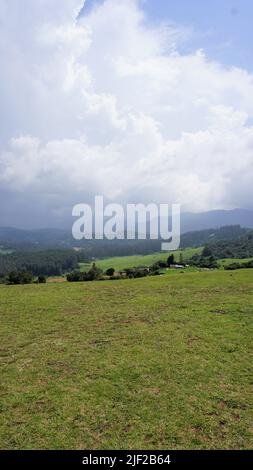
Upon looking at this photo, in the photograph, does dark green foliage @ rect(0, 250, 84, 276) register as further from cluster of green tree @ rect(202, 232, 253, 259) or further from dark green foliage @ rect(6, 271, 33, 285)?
dark green foliage @ rect(6, 271, 33, 285)

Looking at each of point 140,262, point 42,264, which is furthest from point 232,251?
point 42,264

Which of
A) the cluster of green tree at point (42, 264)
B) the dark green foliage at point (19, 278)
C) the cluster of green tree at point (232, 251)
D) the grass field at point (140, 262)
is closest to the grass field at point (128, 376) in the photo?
the dark green foliage at point (19, 278)

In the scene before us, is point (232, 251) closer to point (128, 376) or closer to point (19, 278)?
point (19, 278)

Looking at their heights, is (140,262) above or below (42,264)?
above

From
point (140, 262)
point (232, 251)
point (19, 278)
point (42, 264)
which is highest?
point (232, 251)

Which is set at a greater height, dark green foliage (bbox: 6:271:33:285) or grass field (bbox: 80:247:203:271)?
dark green foliage (bbox: 6:271:33:285)

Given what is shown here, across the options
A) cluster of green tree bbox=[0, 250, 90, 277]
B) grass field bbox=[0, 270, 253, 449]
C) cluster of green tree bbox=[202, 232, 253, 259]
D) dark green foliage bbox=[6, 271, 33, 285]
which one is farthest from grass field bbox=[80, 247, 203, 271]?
grass field bbox=[0, 270, 253, 449]

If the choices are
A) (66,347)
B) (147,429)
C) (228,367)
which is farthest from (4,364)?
(228,367)

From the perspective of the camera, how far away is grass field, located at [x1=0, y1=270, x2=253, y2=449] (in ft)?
20.1

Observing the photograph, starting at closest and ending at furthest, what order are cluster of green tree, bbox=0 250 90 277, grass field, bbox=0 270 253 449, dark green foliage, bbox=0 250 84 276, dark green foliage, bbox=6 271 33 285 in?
grass field, bbox=0 270 253 449
dark green foliage, bbox=6 271 33 285
dark green foliage, bbox=0 250 84 276
cluster of green tree, bbox=0 250 90 277

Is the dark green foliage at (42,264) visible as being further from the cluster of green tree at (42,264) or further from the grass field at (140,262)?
the grass field at (140,262)

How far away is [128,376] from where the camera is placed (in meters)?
8.39

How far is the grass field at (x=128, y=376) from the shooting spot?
6.13 m
